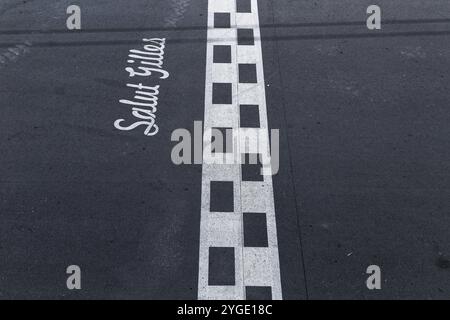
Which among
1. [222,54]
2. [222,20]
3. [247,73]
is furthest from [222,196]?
[222,20]

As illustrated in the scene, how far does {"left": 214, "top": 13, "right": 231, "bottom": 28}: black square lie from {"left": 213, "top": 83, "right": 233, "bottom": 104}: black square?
5.85 ft

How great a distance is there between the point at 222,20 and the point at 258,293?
5.93m

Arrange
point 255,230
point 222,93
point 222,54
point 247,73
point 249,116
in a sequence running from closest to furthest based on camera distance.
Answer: point 255,230 < point 249,116 < point 222,93 < point 247,73 < point 222,54

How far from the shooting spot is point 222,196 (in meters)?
7.73

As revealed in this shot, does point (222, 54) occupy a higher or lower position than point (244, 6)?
lower

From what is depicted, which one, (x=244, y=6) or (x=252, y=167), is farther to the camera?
(x=244, y=6)

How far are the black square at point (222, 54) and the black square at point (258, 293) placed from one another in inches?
179

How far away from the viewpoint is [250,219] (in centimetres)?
746

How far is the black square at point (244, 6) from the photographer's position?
36.6 ft

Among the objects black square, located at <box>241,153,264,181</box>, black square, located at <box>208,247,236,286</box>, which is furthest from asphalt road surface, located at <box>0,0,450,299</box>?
black square, located at <box>241,153,264,181</box>

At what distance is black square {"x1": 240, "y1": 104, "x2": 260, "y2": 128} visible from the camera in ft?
28.8

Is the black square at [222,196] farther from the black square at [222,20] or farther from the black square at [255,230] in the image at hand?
the black square at [222,20]

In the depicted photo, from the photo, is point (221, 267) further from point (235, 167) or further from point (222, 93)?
point (222, 93)
